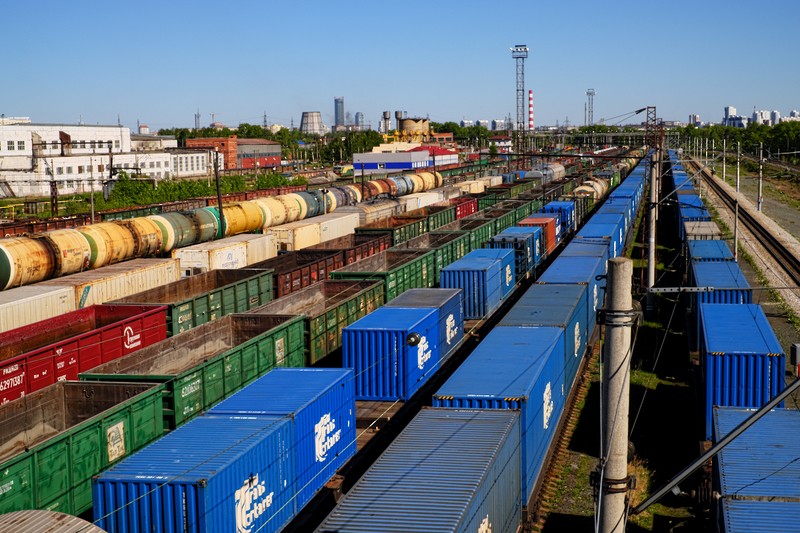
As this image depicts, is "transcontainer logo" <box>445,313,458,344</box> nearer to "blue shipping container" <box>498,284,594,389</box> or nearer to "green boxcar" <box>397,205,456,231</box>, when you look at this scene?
"blue shipping container" <box>498,284,594,389</box>

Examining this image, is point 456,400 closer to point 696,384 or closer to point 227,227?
point 696,384

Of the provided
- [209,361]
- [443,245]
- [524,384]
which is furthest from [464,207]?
[524,384]

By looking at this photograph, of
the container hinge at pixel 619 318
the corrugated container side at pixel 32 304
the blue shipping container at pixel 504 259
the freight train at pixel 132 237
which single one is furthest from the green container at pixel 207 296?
the container hinge at pixel 619 318

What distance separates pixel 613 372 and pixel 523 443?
628 cm

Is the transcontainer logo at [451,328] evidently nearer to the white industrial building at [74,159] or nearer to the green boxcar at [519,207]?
the green boxcar at [519,207]

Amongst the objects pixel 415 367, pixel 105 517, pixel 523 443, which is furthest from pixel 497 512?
pixel 415 367

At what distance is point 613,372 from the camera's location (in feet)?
30.6

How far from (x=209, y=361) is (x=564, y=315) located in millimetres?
9641

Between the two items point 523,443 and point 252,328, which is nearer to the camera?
point 523,443

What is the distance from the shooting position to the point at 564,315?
22.8 meters

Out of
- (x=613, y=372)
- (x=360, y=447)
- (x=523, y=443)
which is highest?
(x=613, y=372)

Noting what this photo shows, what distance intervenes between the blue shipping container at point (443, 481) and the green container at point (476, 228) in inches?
1127

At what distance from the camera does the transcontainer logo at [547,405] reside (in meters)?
17.9

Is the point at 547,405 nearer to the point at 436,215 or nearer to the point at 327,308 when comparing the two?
the point at 327,308
